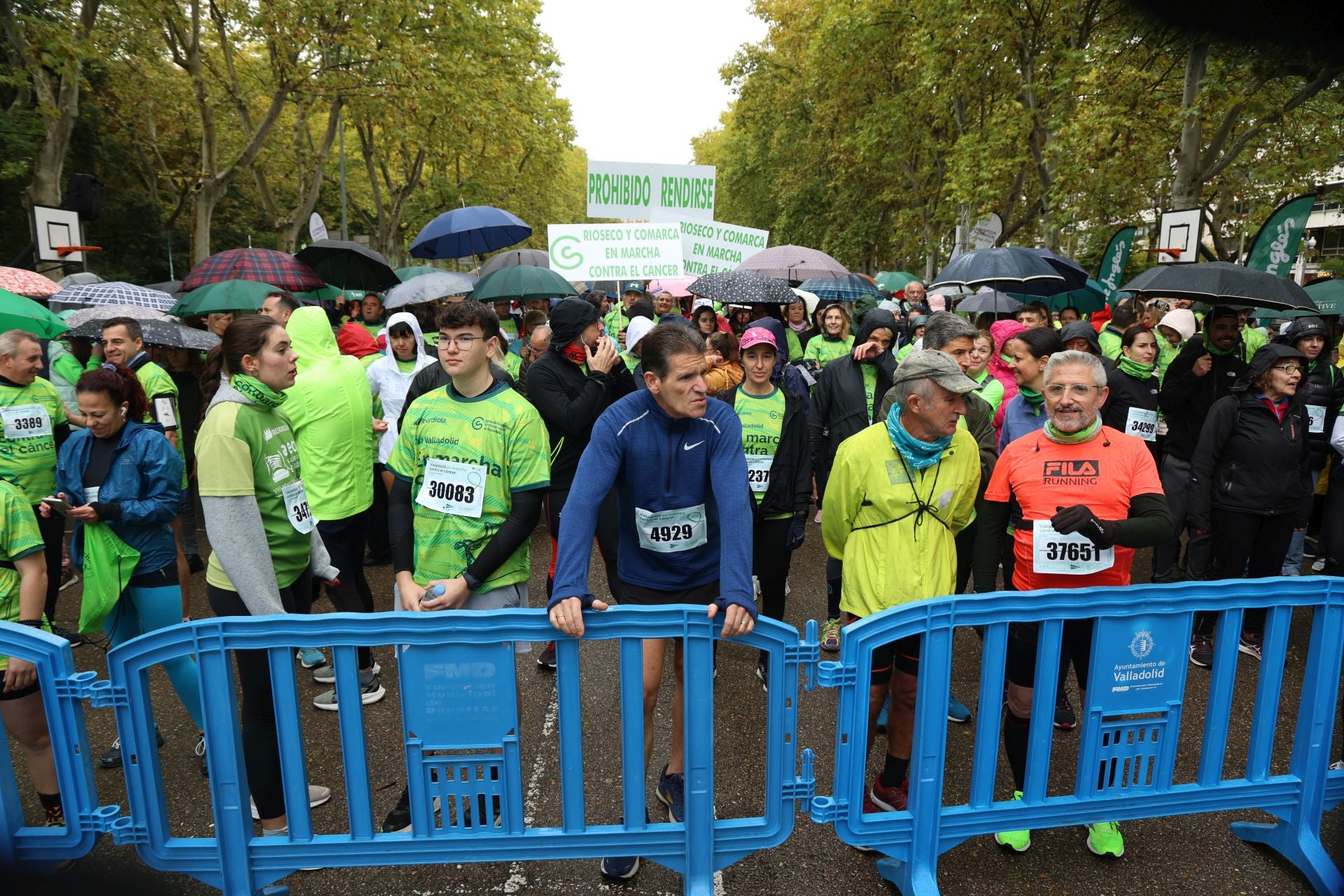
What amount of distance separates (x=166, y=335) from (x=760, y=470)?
510 cm

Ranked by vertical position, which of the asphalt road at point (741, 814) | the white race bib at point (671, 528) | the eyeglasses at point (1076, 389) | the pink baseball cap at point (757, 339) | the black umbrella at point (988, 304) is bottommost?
the asphalt road at point (741, 814)

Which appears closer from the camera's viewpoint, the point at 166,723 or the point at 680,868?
the point at 680,868

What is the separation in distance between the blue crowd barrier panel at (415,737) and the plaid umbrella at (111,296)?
7.07 m

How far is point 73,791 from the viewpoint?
8.34ft

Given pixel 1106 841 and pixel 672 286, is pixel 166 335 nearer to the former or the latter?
pixel 1106 841

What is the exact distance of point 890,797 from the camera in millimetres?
3250

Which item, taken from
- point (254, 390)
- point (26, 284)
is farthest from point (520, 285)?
point (254, 390)

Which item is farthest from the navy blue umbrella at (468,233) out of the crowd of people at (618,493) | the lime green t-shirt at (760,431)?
the lime green t-shirt at (760,431)

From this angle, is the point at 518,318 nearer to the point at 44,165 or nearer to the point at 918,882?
the point at 44,165

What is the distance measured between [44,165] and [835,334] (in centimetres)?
1377

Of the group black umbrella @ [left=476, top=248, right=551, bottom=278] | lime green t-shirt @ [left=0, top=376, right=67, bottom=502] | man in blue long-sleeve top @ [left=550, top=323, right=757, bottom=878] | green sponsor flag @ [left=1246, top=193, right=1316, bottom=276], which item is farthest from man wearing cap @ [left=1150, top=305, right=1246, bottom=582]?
black umbrella @ [left=476, top=248, right=551, bottom=278]

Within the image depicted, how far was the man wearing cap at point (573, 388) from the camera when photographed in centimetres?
432

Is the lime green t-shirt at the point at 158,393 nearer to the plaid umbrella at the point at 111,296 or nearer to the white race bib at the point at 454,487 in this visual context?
the plaid umbrella at the point at 111,296

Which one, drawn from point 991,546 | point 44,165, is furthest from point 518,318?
point 991,546
